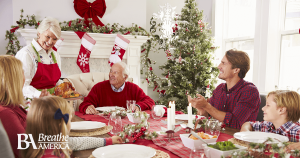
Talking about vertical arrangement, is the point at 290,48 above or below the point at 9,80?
above

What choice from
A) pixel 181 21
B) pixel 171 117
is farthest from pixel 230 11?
pixel 171 117

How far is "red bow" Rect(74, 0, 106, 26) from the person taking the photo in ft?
12.1

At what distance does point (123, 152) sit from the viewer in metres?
1.07

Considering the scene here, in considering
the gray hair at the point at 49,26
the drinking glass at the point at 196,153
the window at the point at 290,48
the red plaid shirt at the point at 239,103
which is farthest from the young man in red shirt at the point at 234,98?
the window at the point at 290,48

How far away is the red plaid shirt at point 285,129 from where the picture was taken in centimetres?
131

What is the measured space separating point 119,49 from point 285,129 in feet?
9.47

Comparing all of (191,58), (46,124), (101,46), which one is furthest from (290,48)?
(46,124)

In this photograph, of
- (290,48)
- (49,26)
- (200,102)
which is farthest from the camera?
(290,48)

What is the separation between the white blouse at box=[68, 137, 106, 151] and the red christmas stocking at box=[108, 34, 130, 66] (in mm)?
2793

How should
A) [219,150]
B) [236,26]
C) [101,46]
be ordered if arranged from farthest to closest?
[236,26], [101,46], [219,150]

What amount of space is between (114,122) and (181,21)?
120 inches

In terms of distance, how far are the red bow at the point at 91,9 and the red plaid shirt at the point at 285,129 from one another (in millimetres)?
2999

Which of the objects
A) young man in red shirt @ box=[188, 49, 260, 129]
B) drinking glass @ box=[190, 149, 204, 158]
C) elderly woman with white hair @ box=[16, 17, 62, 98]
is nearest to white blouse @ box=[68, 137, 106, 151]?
drinking glass @ box=[190, 149, 204, 158]

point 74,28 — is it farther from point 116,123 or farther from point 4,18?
point 116,123
